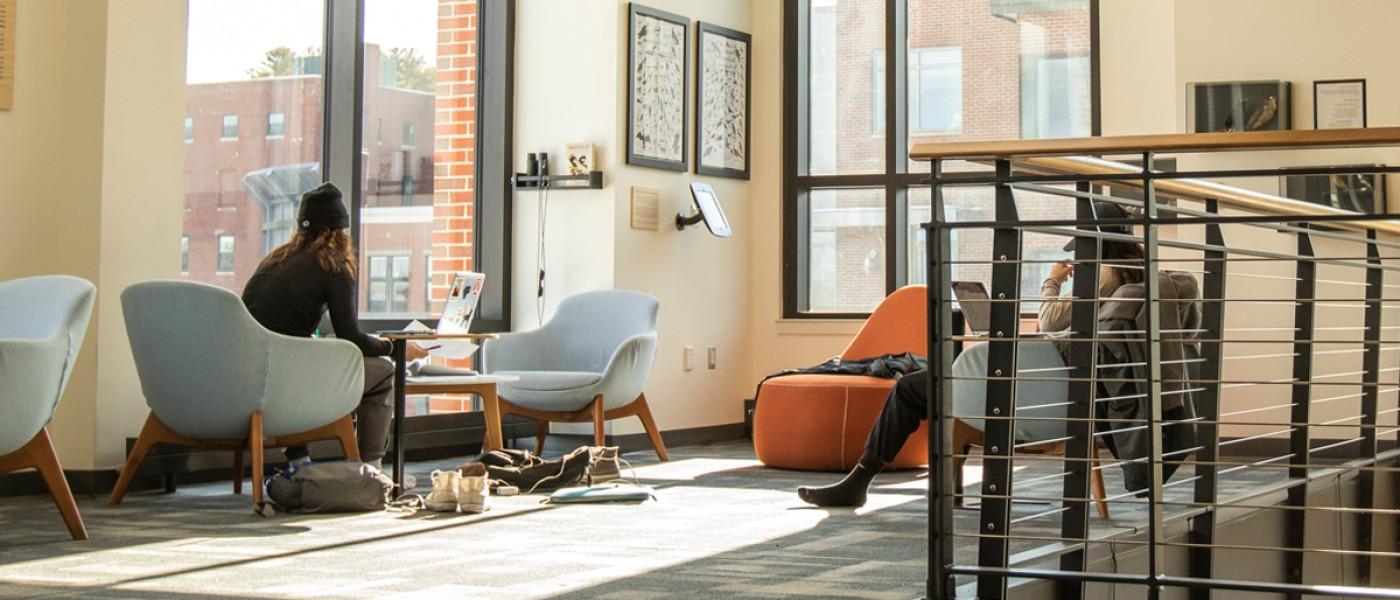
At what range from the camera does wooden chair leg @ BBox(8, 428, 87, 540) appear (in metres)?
→ 4.38

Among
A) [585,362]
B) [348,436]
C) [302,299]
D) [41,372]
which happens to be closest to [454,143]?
[585,362]

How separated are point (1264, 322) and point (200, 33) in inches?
204

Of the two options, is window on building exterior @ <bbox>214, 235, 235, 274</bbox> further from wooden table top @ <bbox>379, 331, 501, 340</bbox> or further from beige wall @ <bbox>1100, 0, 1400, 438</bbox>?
beige wall @ <bbox>1100, 0, 1400, 438</bbox>

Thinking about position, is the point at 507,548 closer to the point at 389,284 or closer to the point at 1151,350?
the point at 1151,350

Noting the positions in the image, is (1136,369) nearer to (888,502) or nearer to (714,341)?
(888,502)

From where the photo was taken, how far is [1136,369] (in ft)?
15.4

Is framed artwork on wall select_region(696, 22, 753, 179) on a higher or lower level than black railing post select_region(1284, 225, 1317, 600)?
higher

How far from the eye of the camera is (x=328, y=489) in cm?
512

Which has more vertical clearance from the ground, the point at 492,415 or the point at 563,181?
the point at 563,181

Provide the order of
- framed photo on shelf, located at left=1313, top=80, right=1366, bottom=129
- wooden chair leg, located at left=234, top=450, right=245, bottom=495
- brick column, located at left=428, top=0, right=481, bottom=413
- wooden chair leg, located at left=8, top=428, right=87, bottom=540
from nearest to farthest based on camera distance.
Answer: wooden chair leg, located at left=8, top=428, right=87, bottom=540, wooden chair leg, located at left=234, top=450, right=245, bottom=495, framed photo on shelf, located at left=1313, top=80, right=1366, bottom=129, brick column, located at left=428, top=0, right=481, bottom=413

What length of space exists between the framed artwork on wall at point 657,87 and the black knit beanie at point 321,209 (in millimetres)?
2581

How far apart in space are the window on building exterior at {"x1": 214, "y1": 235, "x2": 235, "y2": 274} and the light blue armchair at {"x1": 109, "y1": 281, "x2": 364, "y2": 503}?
1.34 metres

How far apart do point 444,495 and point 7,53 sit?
2.41 metres

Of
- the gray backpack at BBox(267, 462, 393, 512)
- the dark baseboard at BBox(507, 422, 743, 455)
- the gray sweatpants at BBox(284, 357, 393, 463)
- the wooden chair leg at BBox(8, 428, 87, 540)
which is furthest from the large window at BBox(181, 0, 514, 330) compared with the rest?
the wooden chair leg at BBox(8, 428, 87, 540)
